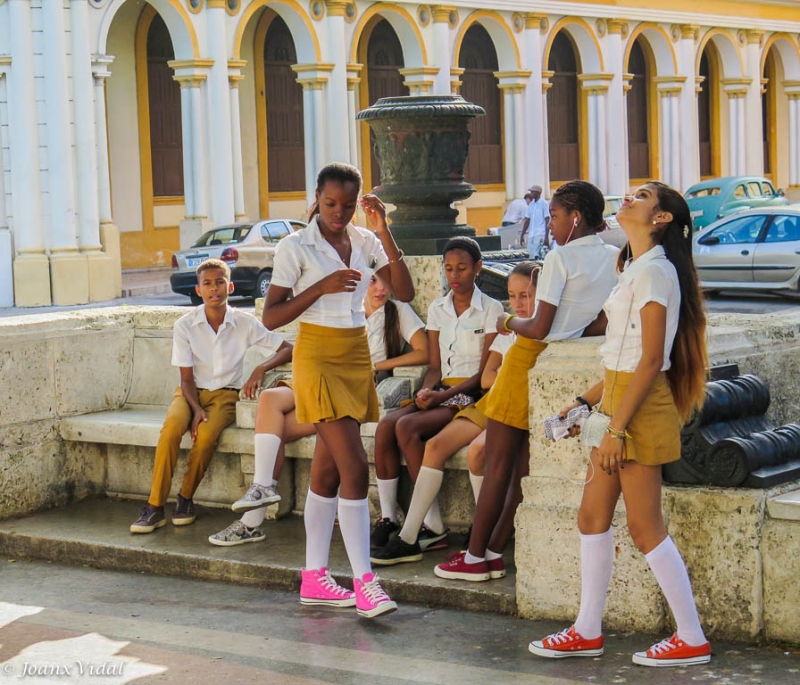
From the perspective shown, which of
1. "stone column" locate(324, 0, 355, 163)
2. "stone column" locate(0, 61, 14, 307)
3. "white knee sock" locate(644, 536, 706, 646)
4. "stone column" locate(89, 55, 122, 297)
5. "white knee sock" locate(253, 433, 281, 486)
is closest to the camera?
"white knee sock" locate(644, 536, 706, 646)

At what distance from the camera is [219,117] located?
26.1m

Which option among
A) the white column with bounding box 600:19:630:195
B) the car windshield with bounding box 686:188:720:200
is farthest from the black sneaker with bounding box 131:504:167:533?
the white column with bounding box 600:19:630:195

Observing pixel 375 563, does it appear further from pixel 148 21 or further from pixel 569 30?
pixel 569 30

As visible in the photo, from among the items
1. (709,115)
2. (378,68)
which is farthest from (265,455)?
(709,115)

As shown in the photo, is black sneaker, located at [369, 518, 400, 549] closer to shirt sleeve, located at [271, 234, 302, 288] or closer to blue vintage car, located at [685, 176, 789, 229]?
shirt sleeve, located at [271, 234, 302, 288]

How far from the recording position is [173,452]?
24.7 ft

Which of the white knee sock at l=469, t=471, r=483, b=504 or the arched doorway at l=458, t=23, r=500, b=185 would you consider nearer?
the white knee sock at l=469, t=471, r=483, b=504

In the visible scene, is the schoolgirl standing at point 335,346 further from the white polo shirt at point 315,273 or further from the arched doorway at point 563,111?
the arched doorway at point 563,111

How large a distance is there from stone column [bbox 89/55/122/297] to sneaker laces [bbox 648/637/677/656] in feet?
63.6

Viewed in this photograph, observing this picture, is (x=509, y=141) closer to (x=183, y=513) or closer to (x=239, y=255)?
(x=239, y=255)

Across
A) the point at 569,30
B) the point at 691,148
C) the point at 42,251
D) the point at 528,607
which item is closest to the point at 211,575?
the point at 528,607

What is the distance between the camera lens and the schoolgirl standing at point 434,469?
6.52 meters

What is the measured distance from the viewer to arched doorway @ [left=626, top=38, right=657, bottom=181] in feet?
127

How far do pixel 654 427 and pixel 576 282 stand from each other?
3.09ft
